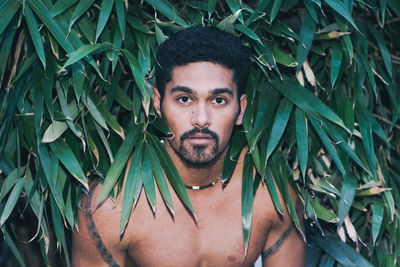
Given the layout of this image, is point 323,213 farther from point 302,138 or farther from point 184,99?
point 184,99

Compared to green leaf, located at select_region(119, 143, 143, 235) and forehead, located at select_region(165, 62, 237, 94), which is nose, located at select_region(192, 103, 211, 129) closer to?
forehead, located at select_region(165, 62, 237, 94)

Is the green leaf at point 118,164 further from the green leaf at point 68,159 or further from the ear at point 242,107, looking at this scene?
the ear at point 242,107

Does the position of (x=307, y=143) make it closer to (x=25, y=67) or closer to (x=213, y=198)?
(x=213, y=198)

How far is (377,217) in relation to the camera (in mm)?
1875

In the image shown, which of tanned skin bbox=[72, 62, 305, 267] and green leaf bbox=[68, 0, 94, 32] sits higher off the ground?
green leaf bbox=[68, 0, 94, 32]

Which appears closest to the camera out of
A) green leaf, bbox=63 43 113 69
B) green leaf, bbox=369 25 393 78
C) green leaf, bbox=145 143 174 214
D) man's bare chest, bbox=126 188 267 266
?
green leaf, bbox=63 43 113 69

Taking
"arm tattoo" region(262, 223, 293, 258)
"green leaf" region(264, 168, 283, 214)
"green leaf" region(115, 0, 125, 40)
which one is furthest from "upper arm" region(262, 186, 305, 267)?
"green leaf" region(115, 0, 125, 40)

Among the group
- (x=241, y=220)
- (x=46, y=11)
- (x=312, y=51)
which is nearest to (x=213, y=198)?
(x=241, y=220)

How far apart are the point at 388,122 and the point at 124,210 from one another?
2.81ft

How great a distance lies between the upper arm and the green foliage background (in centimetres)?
6

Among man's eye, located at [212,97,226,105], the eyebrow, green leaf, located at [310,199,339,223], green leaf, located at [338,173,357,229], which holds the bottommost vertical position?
green leaf, located at [310,199,339,223]

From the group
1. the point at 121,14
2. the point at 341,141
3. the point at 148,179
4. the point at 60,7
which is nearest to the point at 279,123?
the point at 341,141

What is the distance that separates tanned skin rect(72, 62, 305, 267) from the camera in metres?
1.66

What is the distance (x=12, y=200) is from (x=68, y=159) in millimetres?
199
